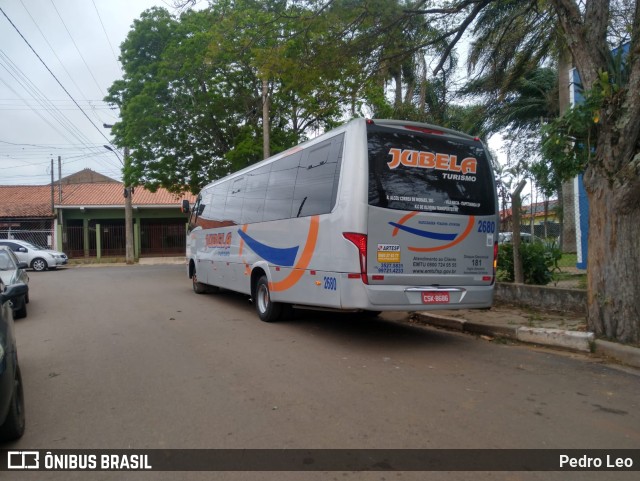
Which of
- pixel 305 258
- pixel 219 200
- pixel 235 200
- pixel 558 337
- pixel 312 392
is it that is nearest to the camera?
pixel 312 392

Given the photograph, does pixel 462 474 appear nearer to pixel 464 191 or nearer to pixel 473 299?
pixel 473 299

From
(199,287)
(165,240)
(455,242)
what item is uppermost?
(165,240)

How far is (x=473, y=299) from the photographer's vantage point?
24.1ft

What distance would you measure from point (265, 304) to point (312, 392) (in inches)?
177

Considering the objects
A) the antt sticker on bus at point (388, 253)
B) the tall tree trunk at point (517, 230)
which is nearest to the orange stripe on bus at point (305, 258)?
the antt sticker on bus at point (388, 253)

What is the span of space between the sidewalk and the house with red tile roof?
26.0 m

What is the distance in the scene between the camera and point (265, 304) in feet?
31.2

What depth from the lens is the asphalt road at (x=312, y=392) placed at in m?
3.99

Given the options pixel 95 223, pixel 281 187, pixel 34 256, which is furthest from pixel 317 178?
pixel 95 223

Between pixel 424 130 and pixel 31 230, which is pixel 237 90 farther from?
pixel 31 230

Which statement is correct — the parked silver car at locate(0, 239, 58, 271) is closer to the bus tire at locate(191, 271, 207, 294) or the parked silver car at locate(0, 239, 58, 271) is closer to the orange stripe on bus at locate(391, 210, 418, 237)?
the bus tire at locate(191, 271, 207, 294)

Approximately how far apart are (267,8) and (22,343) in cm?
878

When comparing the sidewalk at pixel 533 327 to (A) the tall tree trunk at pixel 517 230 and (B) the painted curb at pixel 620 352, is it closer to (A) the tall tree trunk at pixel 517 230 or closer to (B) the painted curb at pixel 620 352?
(B) the painted curb at pixel 620 352

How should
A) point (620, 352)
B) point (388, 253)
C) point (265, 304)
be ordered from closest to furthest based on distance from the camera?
1. point (620, 352)
2. point (388, 253)
3. point (265, 304)
